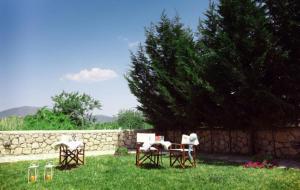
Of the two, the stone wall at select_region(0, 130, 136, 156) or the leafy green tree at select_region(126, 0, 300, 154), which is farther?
the stone wall at select_region(0, 130, 136, 156)

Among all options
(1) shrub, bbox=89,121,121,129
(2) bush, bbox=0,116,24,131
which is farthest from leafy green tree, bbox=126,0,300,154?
(2) bush, bbox=0,116,24,131

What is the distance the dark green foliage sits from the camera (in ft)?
63.8

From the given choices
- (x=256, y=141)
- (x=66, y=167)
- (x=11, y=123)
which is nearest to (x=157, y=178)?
(x=66, y=167)

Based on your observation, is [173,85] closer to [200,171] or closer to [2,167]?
[200,171]

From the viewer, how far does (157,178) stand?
369 inches

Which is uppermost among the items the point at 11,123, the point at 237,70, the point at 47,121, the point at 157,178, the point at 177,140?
the point at 237,70

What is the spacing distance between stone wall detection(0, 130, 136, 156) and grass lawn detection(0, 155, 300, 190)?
198 inches

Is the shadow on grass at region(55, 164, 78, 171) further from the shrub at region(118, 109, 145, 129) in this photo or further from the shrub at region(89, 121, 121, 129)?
the shrub at region(118, 109, 145, 129)

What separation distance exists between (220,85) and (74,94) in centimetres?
1124

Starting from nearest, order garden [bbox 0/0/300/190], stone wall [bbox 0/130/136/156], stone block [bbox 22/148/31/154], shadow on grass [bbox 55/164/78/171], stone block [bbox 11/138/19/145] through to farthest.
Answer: garden [bbox 0/0/300/190] < shadow on grass [bbox 55/164/78/171] < stone wall [bbox 0/130/136/156] < stone block [bbox 11/138/19/145] < stone block [bbox 22/148/31/154]

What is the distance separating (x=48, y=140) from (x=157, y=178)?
10408 mm

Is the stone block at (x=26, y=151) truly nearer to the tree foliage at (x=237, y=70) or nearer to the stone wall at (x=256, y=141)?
the tree foliage at (x=237, y=70)

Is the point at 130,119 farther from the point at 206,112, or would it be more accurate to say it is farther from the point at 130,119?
the point at 206,112

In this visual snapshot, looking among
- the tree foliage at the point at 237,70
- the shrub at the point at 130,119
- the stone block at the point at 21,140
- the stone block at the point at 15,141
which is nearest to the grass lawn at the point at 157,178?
the tree foliage at the point at 237,70
